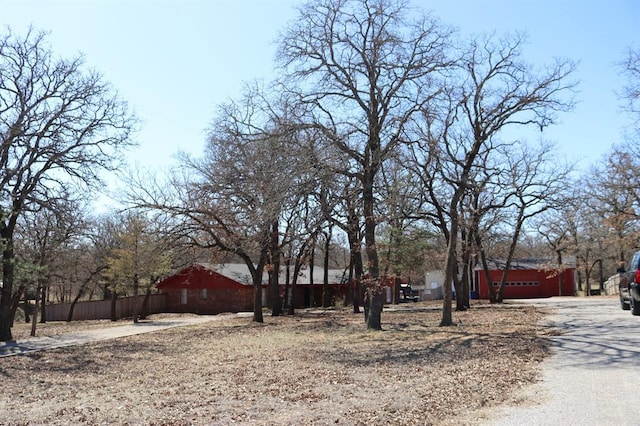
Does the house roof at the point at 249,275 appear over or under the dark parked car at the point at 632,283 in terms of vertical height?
over

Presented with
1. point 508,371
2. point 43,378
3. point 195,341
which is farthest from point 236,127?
point 508,371

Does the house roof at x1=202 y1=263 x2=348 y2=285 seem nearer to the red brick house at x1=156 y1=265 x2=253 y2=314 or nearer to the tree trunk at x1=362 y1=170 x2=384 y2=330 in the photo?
the red brick house at x1=156 y1=265 x2=253 y2=314

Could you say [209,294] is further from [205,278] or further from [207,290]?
[205,278]

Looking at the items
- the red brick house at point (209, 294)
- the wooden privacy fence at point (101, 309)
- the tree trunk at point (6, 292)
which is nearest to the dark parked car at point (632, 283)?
the tree trunk at point (6, 292)

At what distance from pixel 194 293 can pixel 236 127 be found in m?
25.0

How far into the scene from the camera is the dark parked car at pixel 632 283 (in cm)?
1772

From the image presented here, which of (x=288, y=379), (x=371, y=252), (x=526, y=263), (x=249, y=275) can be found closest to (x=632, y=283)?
(x=371, y=252)

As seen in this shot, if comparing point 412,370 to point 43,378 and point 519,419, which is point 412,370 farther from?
point 43,378

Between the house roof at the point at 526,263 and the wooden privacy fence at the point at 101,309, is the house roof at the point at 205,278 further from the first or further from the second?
the house roof at the point at 526,263

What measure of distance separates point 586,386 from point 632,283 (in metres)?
11.1

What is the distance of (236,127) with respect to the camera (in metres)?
24.6

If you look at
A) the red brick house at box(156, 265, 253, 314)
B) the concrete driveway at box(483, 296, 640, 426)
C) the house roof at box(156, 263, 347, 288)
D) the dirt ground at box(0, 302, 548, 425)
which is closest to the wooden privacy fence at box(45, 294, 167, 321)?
the red brick house at box(156, 265, 253, 314)

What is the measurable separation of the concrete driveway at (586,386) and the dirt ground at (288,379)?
1.32 feet

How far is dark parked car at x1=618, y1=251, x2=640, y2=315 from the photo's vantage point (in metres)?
17.7
